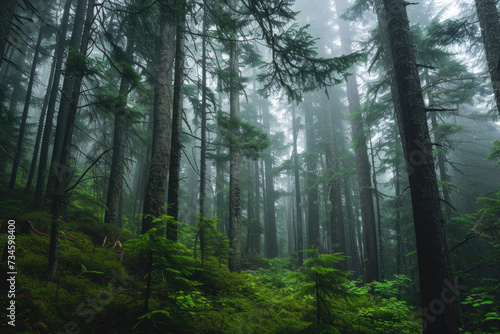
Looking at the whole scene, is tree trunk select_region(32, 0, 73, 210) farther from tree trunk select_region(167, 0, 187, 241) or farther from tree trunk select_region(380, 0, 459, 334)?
tree trunk select_region(380, 0, 459, 334)

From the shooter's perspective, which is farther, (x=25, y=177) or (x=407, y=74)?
(x=25, y=177)

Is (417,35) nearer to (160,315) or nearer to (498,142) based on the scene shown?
(498,142)

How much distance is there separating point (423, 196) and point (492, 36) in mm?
7060

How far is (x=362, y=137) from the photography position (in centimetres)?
1220

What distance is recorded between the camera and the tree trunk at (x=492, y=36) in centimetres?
717

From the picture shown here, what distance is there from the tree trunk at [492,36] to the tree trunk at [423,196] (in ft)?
14.7

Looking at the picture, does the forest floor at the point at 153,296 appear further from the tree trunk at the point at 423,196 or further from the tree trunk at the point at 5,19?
the tree trunk at the point at 5,19

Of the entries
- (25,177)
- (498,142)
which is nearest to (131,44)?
(25,177)

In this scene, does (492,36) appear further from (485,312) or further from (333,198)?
(333,198)

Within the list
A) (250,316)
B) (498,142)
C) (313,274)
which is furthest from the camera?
(498,142)

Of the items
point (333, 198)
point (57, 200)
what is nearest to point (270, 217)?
point (333, 198)

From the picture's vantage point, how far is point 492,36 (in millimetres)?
7320

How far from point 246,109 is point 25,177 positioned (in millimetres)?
19909

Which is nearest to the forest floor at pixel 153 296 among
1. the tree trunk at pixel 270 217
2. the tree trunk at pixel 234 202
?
the tree trunk at pixel 234 202
